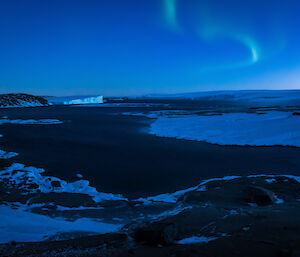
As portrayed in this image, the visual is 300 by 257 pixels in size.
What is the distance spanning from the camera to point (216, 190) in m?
4.93

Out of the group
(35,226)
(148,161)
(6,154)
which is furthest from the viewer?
(6,154)

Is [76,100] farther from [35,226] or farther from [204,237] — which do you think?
[204,237]

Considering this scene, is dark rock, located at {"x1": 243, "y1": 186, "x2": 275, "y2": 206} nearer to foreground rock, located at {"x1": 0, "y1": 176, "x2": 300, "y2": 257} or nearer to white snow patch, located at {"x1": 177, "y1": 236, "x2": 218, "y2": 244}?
foreground rock, located at {"x1": 0, "y1": 176, "x2": 300, "y2": 257}

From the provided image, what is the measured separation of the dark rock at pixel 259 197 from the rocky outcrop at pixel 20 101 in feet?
214

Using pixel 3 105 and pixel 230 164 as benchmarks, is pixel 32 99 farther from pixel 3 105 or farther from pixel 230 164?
pixel 230 164

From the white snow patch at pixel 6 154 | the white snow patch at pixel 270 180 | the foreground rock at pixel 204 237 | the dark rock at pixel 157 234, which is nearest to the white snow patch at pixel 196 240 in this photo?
the foreground rock at pixel 204 237

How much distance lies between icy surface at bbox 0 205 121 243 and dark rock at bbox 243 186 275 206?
2586 millimetres

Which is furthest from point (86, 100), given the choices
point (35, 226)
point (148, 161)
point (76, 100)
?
point (35, 226)

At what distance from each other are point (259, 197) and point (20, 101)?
6947cm

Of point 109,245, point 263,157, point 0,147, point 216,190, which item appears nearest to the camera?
point 109,245

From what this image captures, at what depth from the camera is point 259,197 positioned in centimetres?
418

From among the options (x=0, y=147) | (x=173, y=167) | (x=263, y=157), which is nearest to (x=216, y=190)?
(x=173, y=167)

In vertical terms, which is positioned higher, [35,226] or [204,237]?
[204,237]

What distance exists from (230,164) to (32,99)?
6924cm
